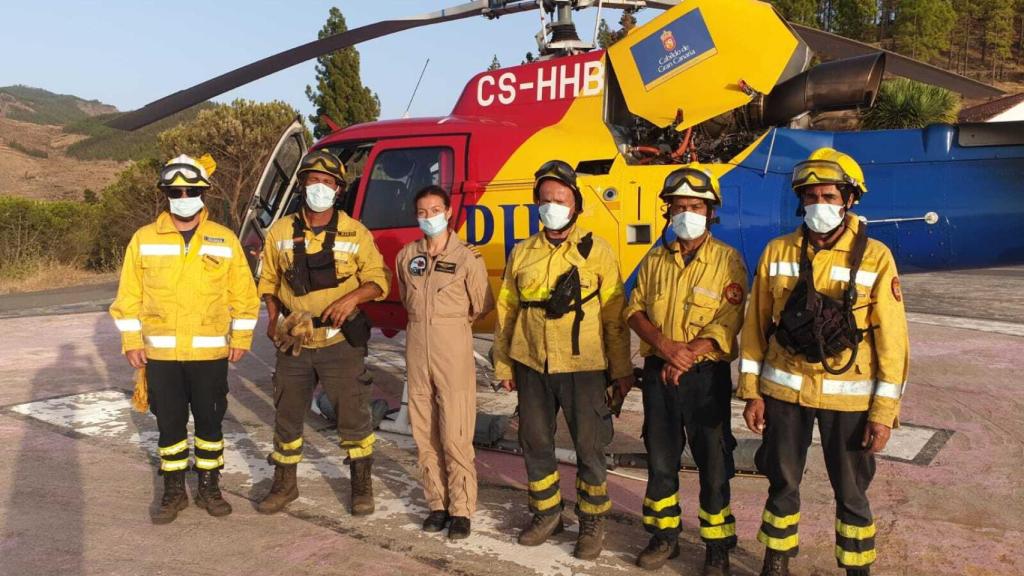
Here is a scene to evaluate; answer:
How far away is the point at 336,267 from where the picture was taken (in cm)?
439

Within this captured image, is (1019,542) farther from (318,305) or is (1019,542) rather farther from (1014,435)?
(318,305)

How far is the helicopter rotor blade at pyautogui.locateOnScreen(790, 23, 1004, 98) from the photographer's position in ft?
15.7

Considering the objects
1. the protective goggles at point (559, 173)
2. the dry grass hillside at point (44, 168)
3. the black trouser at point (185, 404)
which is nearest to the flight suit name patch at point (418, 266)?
the protective goggles at point (559, 173)

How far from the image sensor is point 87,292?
16.8 meters

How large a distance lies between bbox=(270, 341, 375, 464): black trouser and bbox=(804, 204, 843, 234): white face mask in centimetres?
267

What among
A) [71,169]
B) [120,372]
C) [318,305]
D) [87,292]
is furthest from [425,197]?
[71,169]

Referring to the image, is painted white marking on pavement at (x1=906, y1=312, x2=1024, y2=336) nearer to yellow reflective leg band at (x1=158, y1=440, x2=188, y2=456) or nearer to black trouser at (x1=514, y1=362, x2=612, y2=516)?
black trouser at (x1=514, y1=362, x2=612, y2=516)

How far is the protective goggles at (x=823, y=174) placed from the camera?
3146mm

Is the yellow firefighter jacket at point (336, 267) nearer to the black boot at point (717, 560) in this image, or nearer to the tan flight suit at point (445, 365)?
the tan flight suit at point (445, 365)

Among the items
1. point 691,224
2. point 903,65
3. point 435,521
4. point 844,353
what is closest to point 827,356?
point 844,353

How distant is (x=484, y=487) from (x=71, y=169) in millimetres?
82491

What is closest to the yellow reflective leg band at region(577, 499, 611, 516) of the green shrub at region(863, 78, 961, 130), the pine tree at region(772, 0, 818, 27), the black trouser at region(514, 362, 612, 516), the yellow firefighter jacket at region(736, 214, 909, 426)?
the black trouser at region(514, 362, 612, 516)

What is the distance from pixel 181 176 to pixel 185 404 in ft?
4.50

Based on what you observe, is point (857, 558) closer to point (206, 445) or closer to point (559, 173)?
point (559, 173)
